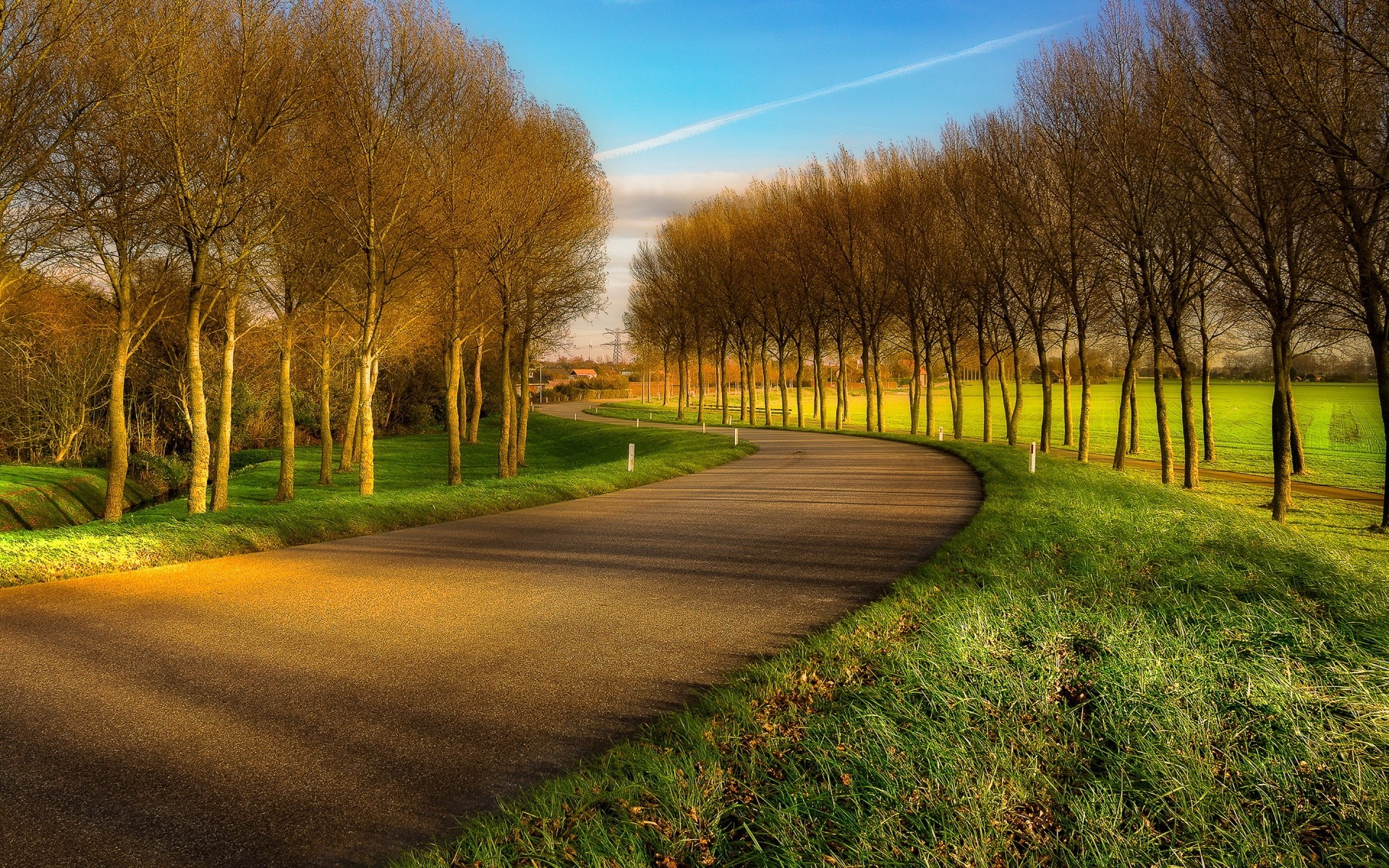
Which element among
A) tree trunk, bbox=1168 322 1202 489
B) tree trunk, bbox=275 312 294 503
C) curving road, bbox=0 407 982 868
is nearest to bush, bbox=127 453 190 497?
tree trunk, bbox=275 312 294 503

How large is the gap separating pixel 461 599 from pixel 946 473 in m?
16.3

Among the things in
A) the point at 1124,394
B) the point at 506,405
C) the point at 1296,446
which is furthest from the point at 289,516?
the point at 1296,446

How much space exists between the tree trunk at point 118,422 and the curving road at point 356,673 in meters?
11.1

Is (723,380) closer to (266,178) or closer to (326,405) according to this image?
(326,405)

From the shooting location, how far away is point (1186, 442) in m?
25.1

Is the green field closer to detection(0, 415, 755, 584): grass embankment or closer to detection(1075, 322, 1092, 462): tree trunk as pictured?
detection(1075, 322, 1092, 462): tree trunk

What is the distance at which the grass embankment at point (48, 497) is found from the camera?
20188 mm

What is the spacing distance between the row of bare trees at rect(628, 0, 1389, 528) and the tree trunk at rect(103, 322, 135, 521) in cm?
2329

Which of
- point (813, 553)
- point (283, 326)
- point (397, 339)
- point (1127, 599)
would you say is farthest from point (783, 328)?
point (1127, 599)

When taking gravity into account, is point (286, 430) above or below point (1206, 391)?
below

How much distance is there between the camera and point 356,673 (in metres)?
5.58

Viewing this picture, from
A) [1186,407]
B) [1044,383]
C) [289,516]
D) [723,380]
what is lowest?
[289,516]

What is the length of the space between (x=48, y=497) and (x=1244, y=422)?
68.3m

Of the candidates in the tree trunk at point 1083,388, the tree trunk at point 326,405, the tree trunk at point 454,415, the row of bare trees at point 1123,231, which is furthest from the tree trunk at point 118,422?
the tree trunk at point 1083,388
